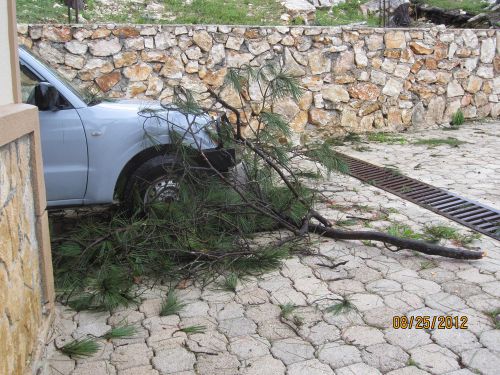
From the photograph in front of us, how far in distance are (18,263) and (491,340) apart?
7.97 ft

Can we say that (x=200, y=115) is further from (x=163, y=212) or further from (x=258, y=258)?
(x=258, y=258)

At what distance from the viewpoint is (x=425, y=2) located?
1375cm

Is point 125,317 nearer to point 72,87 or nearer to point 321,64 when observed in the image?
point 72,87

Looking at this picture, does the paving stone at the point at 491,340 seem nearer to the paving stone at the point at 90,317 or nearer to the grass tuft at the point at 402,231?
the grass tuft at the point at 402,231

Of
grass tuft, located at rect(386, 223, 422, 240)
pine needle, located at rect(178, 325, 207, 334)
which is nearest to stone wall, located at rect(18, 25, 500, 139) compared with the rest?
grass tuft, located at rect(386, 223, 422, 240)

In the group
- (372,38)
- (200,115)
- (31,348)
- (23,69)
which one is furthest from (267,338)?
(372,38)

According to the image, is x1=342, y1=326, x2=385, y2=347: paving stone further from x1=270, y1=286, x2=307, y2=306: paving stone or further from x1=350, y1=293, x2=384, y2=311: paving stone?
x1=270, y1=286, x2=307, y2=306: paving stone

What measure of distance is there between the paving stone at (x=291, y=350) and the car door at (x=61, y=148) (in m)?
2.20

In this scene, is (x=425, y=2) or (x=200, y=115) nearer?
(x=200, y=115)

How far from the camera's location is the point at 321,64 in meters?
8.15

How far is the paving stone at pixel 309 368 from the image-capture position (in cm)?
281

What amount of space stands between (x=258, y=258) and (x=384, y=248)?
1.03 metres

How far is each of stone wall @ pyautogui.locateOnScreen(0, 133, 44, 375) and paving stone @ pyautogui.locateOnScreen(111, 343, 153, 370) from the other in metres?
0.42

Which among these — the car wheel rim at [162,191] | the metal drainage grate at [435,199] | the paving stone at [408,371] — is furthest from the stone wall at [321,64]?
the paving stone at [408,371]
